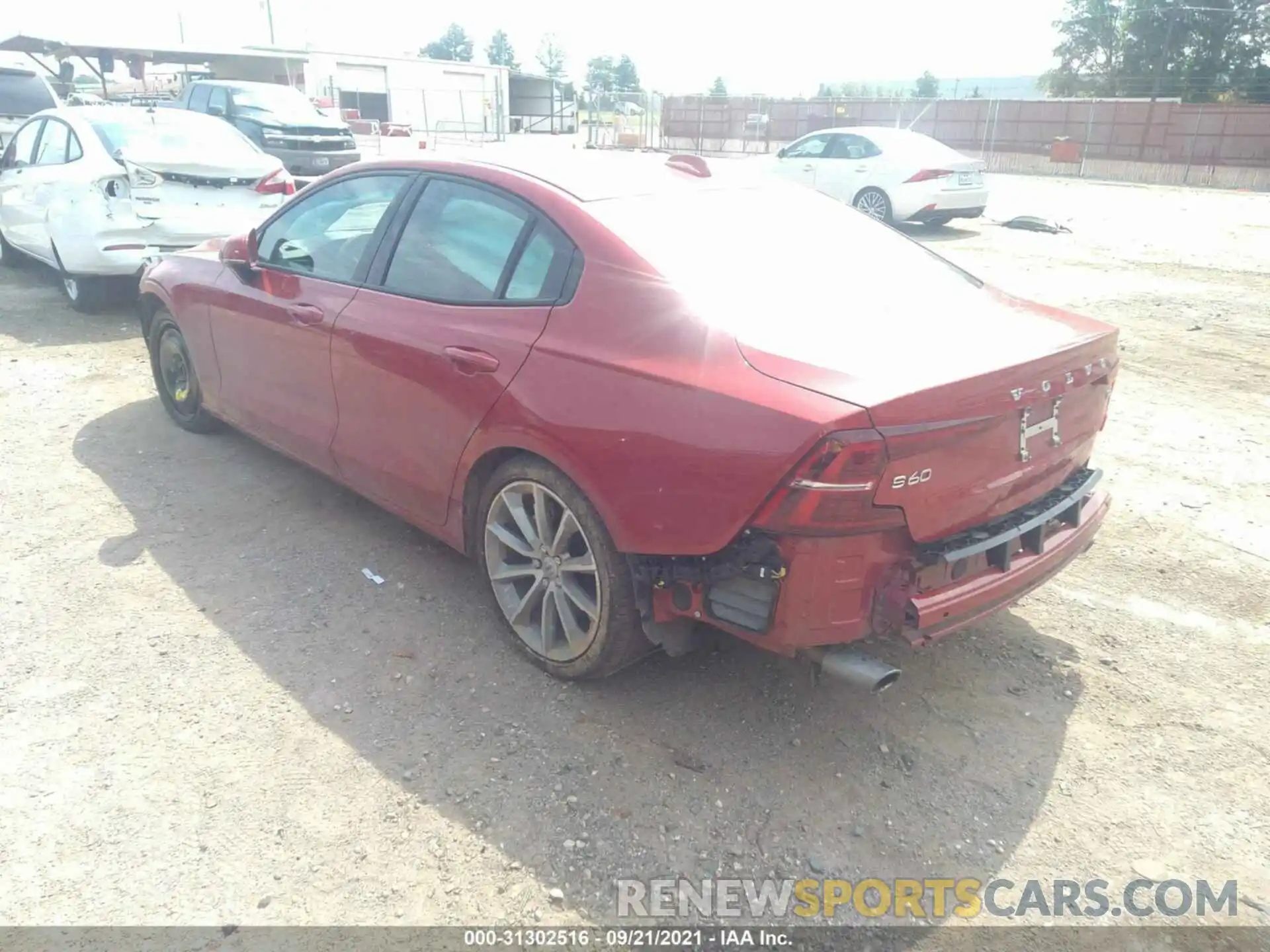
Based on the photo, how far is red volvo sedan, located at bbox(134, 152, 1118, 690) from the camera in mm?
2549

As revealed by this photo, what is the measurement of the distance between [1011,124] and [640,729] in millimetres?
35239

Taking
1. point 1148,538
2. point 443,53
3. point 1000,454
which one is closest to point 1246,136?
point 1148,538

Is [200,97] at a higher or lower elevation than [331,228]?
higher

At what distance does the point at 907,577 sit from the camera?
2.64 meters

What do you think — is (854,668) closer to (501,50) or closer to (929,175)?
(929,175)

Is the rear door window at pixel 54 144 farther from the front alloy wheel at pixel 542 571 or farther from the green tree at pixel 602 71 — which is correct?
the green tree at pixel 602 71

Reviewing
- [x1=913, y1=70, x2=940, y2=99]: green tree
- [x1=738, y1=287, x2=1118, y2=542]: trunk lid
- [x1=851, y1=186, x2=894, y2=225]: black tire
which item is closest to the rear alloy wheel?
[x1=851, y1=186, x2=894, y2=225]: black tire

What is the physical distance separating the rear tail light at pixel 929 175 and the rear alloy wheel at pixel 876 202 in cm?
52

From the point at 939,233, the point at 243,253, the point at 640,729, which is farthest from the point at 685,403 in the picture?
the point at 939,233

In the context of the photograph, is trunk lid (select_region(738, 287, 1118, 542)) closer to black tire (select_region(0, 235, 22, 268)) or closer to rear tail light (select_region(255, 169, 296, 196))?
rear tail light (select_region(255, 169, 296, 196))

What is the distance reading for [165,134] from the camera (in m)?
8.38

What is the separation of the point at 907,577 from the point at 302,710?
1995mm

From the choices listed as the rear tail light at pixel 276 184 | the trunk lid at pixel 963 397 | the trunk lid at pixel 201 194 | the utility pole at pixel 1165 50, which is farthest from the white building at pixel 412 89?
the trunk lid at pixel 963 397

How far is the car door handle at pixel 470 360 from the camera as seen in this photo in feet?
10.4
